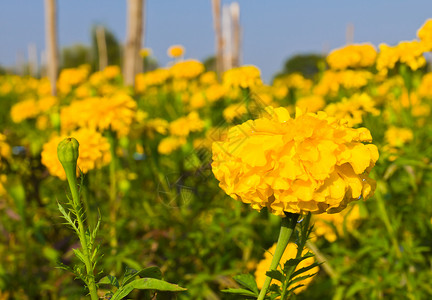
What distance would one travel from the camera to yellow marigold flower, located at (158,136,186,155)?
267 cm

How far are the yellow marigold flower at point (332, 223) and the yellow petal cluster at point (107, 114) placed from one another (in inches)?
32.6

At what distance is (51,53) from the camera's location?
6520mm

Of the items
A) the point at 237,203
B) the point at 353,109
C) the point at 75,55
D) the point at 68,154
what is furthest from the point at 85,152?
the point at 75,55

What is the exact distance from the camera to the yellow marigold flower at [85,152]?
1.54 metres

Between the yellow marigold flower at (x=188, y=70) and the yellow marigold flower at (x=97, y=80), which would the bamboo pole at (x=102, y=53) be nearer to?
the yellow marigold flower at (x=97, y=80)

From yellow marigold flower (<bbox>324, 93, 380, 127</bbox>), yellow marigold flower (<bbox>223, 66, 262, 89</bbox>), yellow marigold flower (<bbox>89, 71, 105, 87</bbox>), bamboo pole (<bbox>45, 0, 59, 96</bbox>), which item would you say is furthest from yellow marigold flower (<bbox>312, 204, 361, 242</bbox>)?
bamboo pole (<bbox>45, 0, 59, 96</bbox>)

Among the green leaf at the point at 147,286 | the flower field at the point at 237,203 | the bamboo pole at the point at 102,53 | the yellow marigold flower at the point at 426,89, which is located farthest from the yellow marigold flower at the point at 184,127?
the bamboo pole at the point at 102,53

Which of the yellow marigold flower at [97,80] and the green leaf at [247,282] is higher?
the yellow marigold flower at [97,80]

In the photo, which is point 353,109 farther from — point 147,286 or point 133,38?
point 133,38

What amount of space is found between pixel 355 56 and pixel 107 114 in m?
1.76

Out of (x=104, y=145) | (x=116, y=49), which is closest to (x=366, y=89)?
(x=104, y=145)

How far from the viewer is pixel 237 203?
186 cm

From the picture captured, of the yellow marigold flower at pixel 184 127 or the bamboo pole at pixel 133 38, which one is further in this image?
the bamboo pole at pixel 133 38

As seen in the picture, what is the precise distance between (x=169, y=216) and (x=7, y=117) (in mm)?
4872
